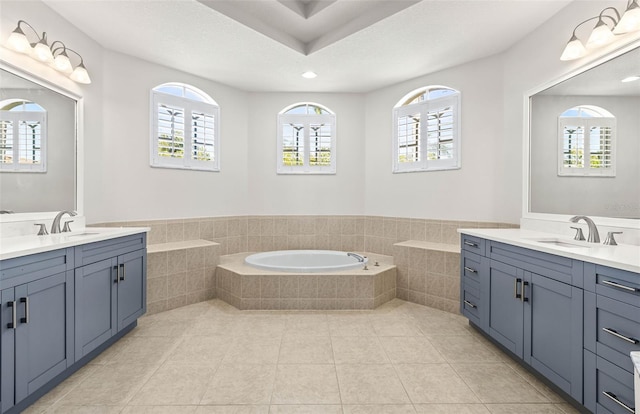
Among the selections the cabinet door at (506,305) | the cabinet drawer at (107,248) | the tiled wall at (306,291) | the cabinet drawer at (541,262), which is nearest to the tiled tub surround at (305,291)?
the tiled wall at (306,291)

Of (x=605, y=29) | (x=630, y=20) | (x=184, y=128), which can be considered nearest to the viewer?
(x=630, y=20)

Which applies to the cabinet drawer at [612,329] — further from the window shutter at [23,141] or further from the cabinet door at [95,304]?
the window shutter at [23,141]

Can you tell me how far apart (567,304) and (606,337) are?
233 mm

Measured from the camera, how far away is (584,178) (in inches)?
86.4

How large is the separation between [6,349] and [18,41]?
196cm

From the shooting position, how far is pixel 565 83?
2.34 metres

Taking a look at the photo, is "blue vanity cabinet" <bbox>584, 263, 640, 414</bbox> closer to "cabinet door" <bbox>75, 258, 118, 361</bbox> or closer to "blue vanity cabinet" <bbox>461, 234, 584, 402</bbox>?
"blue vanity cabinet" <bbox>461, 234, 584, 402</bbox>

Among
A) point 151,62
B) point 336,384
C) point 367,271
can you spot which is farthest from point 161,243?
point 336,384

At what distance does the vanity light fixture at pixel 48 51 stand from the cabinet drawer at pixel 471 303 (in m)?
3.75

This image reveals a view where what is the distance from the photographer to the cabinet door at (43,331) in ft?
4.99

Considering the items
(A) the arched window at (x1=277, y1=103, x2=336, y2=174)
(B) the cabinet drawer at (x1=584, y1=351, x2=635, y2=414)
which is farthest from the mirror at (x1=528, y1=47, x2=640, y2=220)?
(A) the arched window at (x1=277, y1=103, x2=336, y2=174)

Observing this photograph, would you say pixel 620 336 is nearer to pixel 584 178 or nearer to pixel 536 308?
pixel 536 308

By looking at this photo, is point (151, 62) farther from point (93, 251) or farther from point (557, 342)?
point (557, 342)

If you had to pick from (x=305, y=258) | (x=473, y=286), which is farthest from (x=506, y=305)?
(x=305, y=258)
